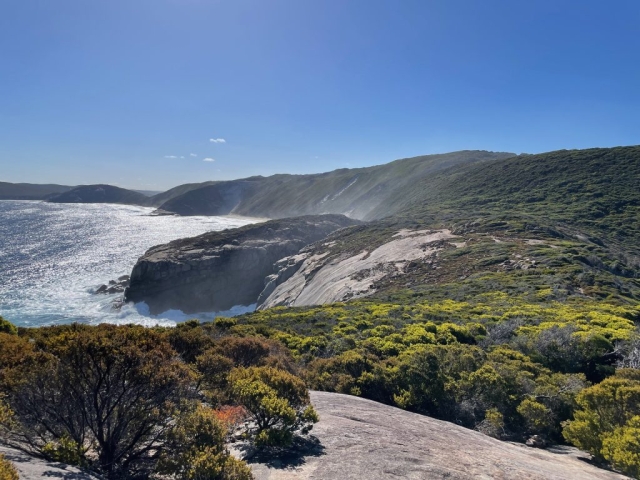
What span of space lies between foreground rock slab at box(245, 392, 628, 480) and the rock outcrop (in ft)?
78.9

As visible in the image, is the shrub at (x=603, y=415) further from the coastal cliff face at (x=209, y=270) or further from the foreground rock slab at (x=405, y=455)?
the coastal cliff face at (x=209, y=270)

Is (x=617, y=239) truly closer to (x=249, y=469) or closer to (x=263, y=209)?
(x=249, y=469)

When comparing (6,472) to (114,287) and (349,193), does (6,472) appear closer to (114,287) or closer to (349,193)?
(114,287)

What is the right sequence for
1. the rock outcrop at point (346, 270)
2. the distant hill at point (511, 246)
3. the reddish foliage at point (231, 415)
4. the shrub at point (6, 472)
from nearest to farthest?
the shrub at point (6, 472) < the reddish foliage at point (231, 415) < the distant hill at point (511, 246) < the rock outcrop at point (346, 270)

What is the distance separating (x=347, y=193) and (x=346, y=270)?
120 meters

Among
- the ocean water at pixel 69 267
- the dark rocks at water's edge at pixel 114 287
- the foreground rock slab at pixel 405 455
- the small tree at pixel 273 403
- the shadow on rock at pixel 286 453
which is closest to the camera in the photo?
the foreground rock slab at pixel 405 455

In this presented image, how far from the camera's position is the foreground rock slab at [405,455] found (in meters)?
6.34

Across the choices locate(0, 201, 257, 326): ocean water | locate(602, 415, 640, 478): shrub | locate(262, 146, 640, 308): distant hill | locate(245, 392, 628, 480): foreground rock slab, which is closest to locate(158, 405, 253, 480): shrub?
locate(245, 392, 628, 480): foreground rock slab

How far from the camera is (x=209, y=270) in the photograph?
5834 cm

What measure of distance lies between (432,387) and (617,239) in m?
49.1

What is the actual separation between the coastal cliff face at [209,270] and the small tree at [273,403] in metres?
49.2

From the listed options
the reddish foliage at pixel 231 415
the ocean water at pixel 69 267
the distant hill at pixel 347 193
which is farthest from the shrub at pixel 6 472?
the distant hill at pixel 347 193

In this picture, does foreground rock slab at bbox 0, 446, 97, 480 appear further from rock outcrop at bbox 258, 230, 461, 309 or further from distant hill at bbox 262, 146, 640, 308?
rock outcrop at bbox 258, 230, 461, 309

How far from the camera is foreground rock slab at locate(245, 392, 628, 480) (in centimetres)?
634
